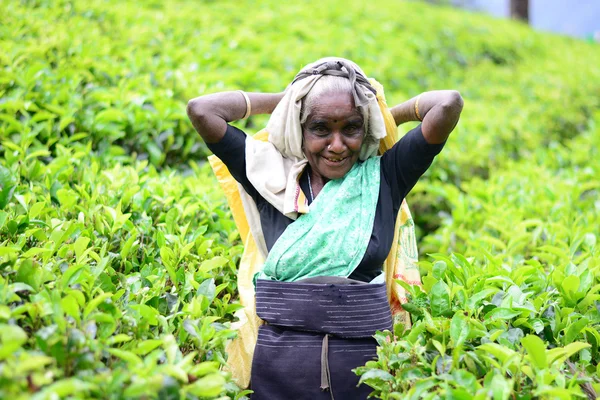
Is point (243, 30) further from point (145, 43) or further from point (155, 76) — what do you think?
point (155, 76)

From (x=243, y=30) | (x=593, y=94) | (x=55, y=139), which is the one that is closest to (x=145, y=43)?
(x=243, y=30)

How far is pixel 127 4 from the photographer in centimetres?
639

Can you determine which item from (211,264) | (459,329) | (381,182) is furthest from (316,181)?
(459,329)

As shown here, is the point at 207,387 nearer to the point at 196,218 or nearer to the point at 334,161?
the point at 334,161

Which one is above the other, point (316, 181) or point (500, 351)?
point (316, 181)

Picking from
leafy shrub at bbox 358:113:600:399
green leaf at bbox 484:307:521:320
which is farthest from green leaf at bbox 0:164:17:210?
green leaf at bbox 484:307:521:320

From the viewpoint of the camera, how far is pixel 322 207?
2152 mm

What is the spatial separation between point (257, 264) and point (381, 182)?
0.58 m

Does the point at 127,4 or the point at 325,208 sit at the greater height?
the point at 127,4

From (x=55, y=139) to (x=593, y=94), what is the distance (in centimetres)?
643

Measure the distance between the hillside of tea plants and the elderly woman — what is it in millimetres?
152

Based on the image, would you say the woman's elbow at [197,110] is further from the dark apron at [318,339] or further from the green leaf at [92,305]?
the green leaf at [92,305]

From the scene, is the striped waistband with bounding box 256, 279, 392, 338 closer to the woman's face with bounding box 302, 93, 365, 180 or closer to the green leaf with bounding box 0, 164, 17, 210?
the woman's face with bounding box 302, 93, 365, 180

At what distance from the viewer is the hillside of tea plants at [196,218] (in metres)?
→ 1.59
